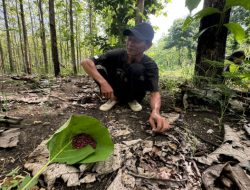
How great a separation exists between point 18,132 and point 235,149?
6.77ft

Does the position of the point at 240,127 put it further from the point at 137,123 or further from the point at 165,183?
the point at 165,183

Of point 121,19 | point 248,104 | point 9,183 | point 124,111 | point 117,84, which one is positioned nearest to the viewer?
point 9,183

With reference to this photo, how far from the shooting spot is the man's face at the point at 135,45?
2.60 meters


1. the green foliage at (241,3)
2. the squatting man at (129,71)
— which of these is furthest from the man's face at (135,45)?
the green foliage at (241,3)

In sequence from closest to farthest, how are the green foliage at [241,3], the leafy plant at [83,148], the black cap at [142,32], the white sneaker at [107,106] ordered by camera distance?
the leafy plant at [83,148] → the green foliage at [241,3] → the black cap at [142,32] → the white sneaker at [107,106]

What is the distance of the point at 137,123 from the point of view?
2.40 meters

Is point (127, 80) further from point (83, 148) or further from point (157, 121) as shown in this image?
point (83, 148)

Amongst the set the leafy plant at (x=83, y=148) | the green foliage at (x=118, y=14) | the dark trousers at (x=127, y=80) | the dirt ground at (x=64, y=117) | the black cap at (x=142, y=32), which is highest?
the green foliage at (x=118, y=14)

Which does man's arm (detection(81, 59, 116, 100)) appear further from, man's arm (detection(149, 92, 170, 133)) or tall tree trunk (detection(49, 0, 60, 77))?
tall tree trunk (detection(49, 0, 60, 77))

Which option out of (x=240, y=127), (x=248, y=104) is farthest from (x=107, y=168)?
(x=248, y=104)

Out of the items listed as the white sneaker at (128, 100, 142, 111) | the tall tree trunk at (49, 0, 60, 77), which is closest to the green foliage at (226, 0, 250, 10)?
the white sneaker at (128, 100, 142, 111)

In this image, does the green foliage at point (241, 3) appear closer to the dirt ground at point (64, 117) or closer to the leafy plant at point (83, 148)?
the dirt ground at point (64, 117)

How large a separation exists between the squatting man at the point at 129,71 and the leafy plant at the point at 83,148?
121cm

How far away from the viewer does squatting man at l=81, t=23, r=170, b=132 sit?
264 centimetres
